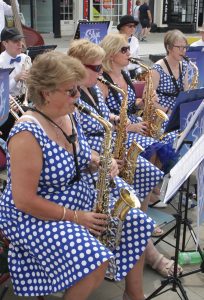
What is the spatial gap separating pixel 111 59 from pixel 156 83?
85 centimetres

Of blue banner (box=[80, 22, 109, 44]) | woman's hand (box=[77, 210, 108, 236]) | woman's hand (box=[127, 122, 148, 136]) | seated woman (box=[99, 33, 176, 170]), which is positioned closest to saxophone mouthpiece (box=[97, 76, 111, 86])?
seated woman (box=[99, 33, 176, 170])

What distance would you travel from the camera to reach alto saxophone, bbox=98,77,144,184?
3318mm

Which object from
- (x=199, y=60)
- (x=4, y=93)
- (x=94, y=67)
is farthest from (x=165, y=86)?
(x=4, y=93)

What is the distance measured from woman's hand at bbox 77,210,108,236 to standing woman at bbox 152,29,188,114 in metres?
2.28

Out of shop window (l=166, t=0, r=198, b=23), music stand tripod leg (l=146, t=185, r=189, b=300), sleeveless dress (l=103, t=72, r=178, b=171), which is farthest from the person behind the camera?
shop window (l=166, t=0, r=198, b=23)

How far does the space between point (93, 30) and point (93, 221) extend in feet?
13.8

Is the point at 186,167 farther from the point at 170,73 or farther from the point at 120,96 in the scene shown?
the point at 170,73

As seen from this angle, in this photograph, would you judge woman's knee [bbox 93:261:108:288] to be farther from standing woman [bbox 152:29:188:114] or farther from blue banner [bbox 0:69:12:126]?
standing woman [bbox 152:29:188:114]

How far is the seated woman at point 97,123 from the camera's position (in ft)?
10.0

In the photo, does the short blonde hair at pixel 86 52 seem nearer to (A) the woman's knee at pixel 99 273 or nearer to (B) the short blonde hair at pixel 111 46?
(B) the short blonde hair at pixel 111 46

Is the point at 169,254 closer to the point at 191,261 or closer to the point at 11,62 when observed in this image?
the point at 191,261

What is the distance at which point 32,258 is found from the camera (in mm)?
2326

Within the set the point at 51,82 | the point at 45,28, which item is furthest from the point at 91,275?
the point at 45,28

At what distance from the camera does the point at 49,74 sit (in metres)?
2.29
